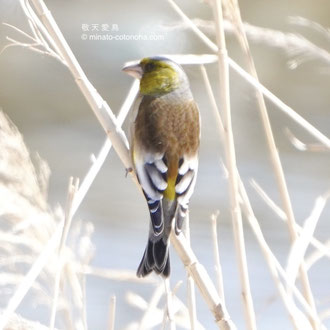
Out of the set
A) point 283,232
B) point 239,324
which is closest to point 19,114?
point 283,232

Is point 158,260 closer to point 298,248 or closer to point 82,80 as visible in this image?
point 298,248

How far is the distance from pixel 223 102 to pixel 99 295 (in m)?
2.34

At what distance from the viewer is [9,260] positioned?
8.01 feet

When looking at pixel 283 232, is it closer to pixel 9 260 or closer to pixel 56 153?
pixel 56 153

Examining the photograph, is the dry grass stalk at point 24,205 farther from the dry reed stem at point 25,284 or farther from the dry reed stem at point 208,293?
the dry reed stem at point 208,293

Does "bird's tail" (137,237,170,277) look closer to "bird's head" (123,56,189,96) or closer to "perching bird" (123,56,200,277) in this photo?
"perching bird" (123,56,200,277)

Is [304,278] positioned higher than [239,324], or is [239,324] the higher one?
[239,324]

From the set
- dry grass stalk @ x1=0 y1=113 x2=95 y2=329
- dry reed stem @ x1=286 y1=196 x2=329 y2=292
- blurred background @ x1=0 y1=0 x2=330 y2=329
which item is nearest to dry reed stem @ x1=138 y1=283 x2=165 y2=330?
dry grass stalk @ x1=0 y1=113 x2=95 y2=329

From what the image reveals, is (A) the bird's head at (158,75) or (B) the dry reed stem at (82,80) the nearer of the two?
(B) the dry reed stem at (82,80)

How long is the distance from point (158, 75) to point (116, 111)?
3.08 m

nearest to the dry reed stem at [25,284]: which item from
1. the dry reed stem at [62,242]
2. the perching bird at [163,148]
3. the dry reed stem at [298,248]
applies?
the dry reed stem at [62,242]

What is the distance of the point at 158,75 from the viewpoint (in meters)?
2.54

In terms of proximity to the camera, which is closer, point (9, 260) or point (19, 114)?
point (9, 260)

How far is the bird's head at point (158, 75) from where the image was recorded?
8.30 feet
